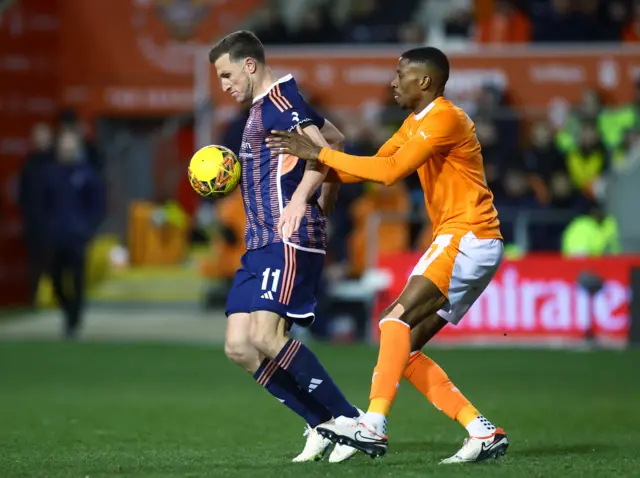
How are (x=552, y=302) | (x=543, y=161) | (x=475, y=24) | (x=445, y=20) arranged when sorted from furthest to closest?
(x=445, y=20) < (x=475, y=24) < (x=543, y=161) < (x=552, y=302)

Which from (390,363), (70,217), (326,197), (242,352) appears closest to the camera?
(390,363)

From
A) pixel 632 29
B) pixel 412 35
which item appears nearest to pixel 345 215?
pixel 412 35

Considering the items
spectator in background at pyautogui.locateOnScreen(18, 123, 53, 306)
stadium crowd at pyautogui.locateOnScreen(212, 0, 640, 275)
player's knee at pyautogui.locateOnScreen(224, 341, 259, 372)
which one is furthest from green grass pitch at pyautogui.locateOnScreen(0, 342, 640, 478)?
spectator in background at pyautogui.locateOnScreen(18, 123, 53, 306)

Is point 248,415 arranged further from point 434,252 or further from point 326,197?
point 434,252

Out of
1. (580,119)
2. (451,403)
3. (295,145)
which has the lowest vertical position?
(451,403)

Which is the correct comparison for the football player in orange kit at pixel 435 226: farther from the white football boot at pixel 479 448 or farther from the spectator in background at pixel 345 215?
the spectator in background at pixel 345 215

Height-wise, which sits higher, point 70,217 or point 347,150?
point 347,150

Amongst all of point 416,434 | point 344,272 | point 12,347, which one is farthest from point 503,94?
point 416,434

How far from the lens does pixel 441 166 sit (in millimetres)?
7145

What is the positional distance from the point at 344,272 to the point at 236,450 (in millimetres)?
9302

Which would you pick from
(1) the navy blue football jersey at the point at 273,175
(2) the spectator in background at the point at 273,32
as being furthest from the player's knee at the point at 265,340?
(2) the spectator in background at the point at 273,32

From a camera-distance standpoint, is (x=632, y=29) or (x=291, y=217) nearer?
(x=291, y=217)

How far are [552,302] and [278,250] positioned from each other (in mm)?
9475

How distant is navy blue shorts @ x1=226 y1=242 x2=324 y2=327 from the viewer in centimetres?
711
